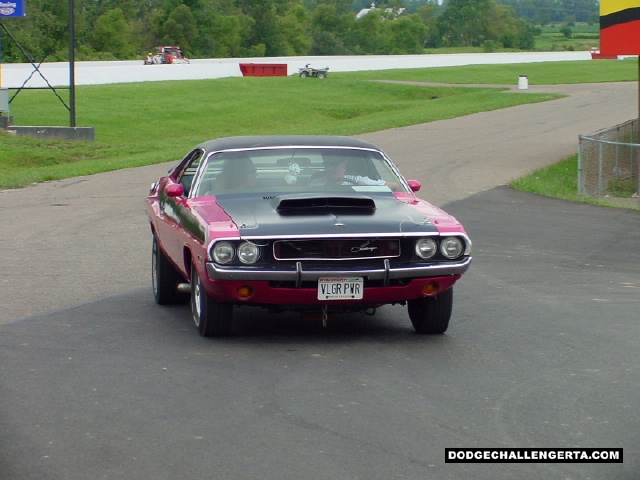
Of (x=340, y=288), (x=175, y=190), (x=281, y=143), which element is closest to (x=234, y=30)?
(x=281, y=143)

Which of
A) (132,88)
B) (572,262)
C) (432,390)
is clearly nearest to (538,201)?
(572,262)

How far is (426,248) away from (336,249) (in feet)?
2.12

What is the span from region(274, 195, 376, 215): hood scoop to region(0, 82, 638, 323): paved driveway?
2.52 metres

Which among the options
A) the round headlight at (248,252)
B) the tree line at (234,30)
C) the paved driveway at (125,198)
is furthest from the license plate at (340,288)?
the tree line at (234,30)

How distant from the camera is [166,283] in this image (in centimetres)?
970

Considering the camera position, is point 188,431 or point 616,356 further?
point 616,356

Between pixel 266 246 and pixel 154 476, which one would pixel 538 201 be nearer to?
pixel 266 246

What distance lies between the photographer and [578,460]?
548 cm

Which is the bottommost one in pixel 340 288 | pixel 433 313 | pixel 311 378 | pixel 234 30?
pixel 311 378

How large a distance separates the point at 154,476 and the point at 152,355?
2.58m

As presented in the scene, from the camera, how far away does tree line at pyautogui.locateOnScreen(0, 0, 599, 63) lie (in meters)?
93.3

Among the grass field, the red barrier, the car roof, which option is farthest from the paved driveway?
the red barrier

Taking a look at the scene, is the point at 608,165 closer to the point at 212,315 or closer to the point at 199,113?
the point at 212,315

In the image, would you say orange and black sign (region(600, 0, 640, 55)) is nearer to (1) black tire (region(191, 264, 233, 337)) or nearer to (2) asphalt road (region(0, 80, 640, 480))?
(2) asphalt road (region(0, 80, 640, 480))
